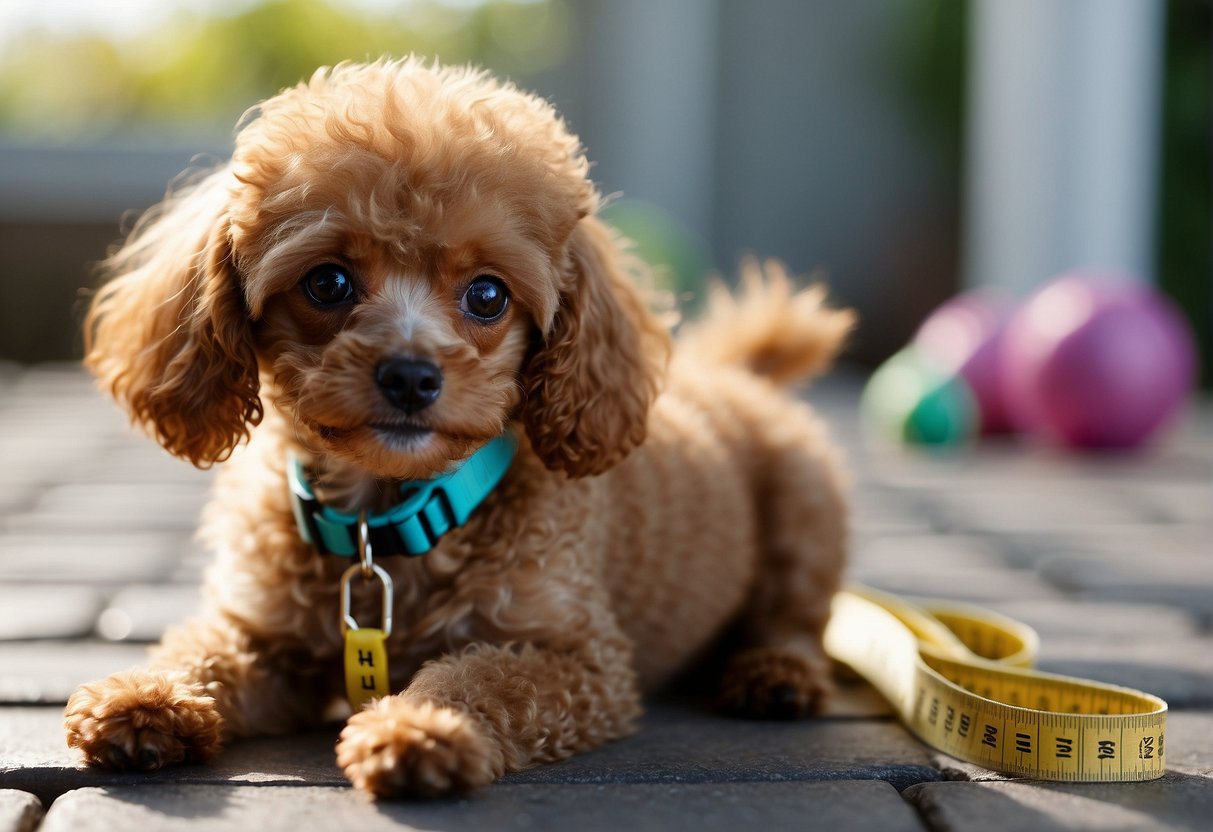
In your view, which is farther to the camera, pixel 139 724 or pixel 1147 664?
pixel 1147 664

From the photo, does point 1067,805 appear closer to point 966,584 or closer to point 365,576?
point 365,576

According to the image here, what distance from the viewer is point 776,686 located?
2832 millimetres

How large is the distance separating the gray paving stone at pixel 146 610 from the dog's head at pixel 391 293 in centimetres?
90

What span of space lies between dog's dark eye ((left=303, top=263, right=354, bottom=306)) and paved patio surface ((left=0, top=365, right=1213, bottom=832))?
82 cm

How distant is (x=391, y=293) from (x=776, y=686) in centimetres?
115

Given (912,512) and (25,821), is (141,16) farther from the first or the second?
(25,821)

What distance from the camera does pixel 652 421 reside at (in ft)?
10.4

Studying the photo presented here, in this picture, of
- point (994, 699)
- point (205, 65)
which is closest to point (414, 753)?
point (994, 699)

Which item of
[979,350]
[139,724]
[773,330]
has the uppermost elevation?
[979,350]

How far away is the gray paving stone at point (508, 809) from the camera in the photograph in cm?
200

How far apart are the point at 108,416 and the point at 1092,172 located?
679 centimetres

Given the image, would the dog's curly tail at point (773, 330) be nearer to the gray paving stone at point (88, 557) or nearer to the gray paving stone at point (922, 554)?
the gray paving stone at point (922, 554)

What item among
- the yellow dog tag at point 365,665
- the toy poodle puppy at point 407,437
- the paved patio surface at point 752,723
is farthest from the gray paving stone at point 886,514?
the yellow dog tag at point 365,665

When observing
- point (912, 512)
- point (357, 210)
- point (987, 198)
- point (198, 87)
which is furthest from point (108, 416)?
point (357, 210)
